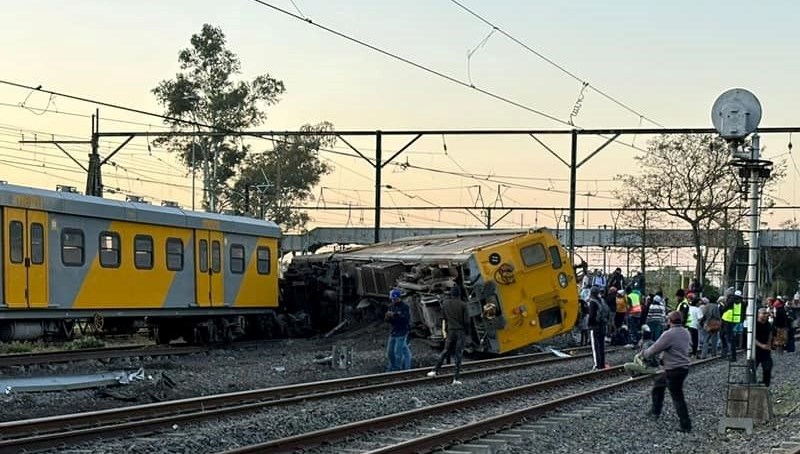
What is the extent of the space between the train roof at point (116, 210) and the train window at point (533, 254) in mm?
7181

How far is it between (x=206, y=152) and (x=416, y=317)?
29443mm

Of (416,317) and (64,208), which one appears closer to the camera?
(64,208)

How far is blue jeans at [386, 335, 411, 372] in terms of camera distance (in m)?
19.8

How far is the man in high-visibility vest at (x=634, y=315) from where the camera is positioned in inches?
1118

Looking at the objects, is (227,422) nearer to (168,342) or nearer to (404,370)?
(404,370)

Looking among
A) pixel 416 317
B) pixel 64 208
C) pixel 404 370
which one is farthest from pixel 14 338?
pixel 416 317

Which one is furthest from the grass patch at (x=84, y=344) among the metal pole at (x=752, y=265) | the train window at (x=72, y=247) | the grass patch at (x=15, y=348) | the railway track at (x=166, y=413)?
the metal pole at (x=752, y=265)

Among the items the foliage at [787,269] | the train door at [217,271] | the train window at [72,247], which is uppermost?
the train window at [72,247]

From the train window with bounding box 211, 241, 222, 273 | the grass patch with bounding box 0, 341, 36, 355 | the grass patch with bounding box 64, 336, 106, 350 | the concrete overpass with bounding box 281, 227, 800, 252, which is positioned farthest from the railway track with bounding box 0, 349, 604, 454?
the concrete overpass with bounding box 281, 227, 800, 252

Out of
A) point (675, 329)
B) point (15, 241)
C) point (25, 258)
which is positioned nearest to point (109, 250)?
point (25, 258)

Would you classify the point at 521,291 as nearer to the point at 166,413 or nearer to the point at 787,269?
the point at 166,413

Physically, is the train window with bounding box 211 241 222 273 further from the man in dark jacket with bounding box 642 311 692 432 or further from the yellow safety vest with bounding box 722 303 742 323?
the man in dark jacket with bounding box 642 311 692 432

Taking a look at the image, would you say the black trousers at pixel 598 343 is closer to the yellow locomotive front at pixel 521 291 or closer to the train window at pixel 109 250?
the yellow locomotive front at pixel 521 291

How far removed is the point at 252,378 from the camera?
60.3 feet
